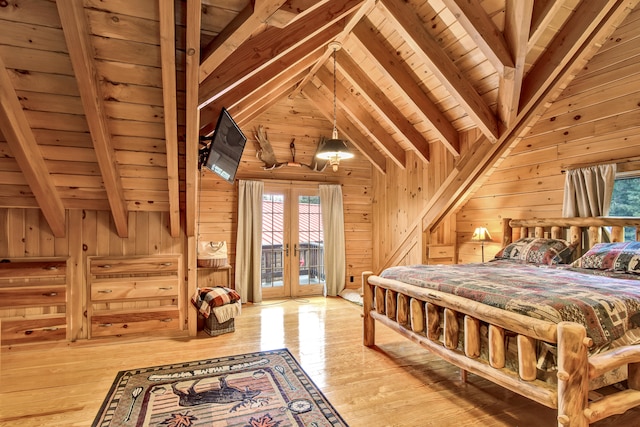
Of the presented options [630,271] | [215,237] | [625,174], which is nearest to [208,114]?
[215,237]

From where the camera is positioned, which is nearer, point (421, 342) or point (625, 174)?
point (421, 342)

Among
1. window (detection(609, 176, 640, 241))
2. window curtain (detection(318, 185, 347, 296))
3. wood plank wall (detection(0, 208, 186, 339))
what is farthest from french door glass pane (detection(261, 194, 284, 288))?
window (detection(609, 176, 640, 241))

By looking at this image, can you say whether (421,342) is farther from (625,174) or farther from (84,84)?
(84,84)

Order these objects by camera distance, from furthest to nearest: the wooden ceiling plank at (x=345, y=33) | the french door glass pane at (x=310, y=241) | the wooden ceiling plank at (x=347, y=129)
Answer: the french door glass pane at (x=310, y=241) < the wooden ceiling plank at (x=347, y=129) < the wooden ceiling plank at (x=345, y=33)

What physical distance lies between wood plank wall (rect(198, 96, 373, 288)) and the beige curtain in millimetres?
138

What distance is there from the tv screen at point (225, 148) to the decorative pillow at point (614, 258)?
11.1 ft

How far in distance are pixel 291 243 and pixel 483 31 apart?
13.1 feet

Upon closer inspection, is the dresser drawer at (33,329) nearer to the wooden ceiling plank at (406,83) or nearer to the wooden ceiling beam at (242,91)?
the wooden ceiling beam at (242,91)

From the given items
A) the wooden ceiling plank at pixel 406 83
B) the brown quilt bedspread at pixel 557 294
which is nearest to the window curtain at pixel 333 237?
the wooden ceiling plank at pixel 406 83

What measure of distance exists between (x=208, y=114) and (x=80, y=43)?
115cm

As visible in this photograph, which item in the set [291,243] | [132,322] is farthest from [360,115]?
[132,322]

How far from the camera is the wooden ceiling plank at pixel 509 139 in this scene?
3.04 metres

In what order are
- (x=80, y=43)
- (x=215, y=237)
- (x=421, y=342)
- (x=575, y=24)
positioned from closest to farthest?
(x=80, y=43), (x=421, y=342), (x=575, y=24), (x=215, y=237)

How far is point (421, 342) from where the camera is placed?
269 cm
